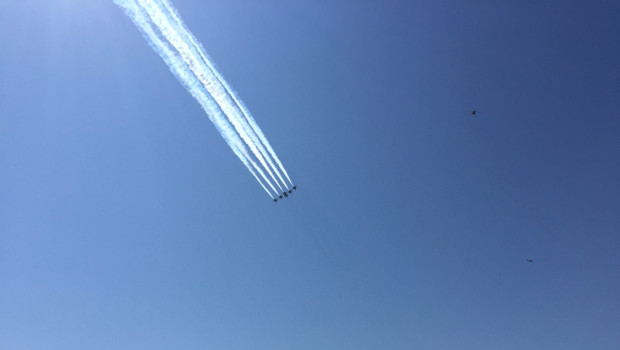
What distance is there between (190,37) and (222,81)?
2.06m

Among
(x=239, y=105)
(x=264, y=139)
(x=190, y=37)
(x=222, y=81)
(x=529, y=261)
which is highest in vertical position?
(x=190, y=37)

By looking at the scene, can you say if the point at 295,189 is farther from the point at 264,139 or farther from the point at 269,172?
the point at 264,139

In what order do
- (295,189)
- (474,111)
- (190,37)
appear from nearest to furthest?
(190,37) → (474,111) → (295,189)

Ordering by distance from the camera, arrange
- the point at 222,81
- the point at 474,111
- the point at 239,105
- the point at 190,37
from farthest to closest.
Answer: the point at 474,111
the point at 239,105
the point at 222,81
the point at 190,37

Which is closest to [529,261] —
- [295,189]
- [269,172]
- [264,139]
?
[295,189]

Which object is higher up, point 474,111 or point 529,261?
point 474,111

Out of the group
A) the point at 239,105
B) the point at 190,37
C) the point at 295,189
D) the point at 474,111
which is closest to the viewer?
the point at 190,37

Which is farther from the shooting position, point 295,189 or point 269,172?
point 295,189

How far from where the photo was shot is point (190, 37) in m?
8.88

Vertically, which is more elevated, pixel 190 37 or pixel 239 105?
pixel 190 37

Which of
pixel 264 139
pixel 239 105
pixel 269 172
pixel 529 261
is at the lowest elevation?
pixel 529 261

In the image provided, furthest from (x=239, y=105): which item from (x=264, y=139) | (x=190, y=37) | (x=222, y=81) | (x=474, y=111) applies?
(x=474, y=111)

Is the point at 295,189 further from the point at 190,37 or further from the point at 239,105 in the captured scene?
the point at 190,37

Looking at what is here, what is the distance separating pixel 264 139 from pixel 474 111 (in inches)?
504
